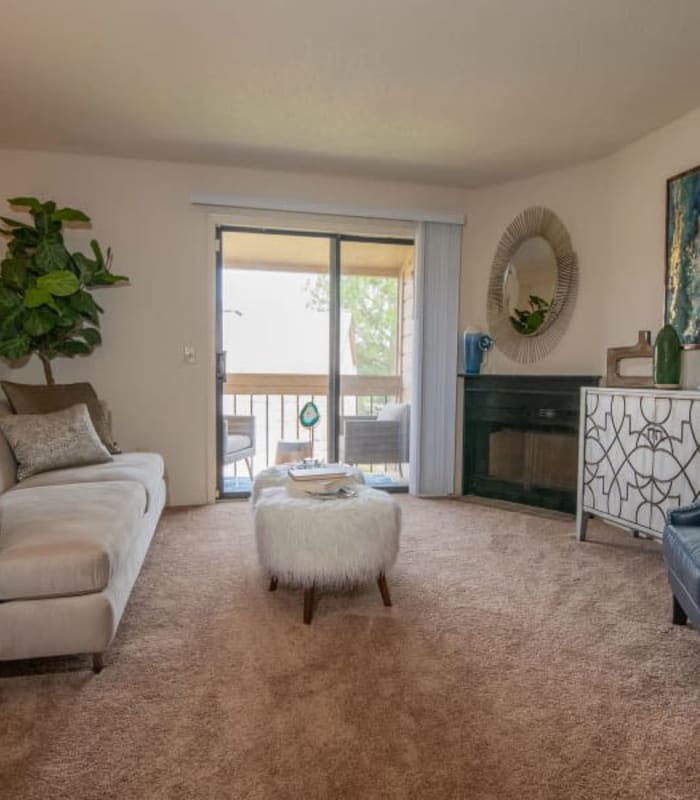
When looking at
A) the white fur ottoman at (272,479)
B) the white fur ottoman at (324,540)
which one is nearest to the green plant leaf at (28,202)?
the white fur ottoman at (272,479)

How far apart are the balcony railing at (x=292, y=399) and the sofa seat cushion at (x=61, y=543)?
202 centimetres

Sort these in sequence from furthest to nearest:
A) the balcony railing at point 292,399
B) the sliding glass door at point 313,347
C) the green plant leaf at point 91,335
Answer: the balcony railing at point 292,399, the sliding glass door at point 313,347, the green plant leaf at point 91,335

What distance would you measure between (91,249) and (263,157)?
1298 millimetres

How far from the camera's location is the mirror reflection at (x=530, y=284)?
375 centimetres

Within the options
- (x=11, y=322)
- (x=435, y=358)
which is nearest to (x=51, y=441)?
(x=11, y=322)

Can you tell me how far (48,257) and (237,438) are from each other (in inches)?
68.2

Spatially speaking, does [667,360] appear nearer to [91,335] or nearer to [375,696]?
[375,696]

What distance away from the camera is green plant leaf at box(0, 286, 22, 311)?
2.96 meters

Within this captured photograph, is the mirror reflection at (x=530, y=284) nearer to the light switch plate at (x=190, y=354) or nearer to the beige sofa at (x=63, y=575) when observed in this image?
the light switch plate at (x=190, y=354)

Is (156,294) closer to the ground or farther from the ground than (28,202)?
closer to the ground

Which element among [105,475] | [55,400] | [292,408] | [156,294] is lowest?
[105,475]

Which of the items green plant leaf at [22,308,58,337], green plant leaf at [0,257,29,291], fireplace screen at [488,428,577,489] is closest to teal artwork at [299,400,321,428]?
green plant leaf at [22,308,58,337]

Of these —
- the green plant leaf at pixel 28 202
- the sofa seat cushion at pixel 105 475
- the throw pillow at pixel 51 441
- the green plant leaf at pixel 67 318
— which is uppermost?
the green plant leaf at pixel 28 202

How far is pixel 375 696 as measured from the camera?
159cm
